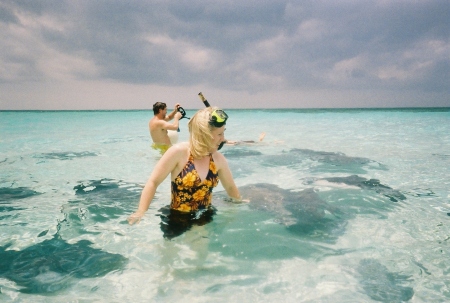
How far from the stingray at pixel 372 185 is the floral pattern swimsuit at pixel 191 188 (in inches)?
150

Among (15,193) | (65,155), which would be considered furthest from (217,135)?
(65,155)

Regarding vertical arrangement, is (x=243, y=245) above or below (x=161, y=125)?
below

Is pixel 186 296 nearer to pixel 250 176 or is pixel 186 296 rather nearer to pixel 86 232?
pixel 86 232

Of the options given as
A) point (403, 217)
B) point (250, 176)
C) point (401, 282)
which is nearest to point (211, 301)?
point (401, 282)

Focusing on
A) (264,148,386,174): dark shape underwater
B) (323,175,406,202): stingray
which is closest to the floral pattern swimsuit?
(323,175,406,202): stingray

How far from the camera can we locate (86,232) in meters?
4.08

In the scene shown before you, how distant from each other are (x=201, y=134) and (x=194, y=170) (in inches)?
16.9

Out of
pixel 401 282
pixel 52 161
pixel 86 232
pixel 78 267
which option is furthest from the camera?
pixel 52 161

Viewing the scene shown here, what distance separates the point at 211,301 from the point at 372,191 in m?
4.47

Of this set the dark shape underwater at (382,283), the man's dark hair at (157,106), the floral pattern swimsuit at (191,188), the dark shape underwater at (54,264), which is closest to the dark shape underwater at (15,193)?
the dark shape underwater at (54,264)

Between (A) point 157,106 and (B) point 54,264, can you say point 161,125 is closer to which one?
(A) point 157,106

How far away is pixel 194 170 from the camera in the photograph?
11.0 feet

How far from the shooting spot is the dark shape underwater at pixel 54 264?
9.52ft

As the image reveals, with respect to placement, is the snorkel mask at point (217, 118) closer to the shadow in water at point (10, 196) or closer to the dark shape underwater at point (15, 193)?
the shadow in water at point (10, 196)
